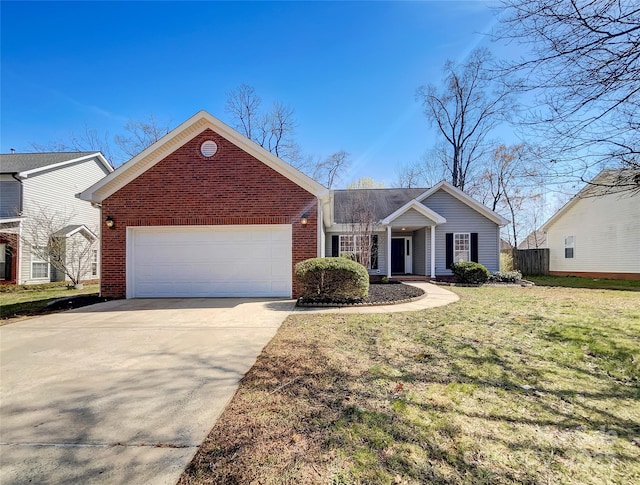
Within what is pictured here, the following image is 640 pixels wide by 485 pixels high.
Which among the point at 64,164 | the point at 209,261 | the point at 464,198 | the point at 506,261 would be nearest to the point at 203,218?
the point at 209,261

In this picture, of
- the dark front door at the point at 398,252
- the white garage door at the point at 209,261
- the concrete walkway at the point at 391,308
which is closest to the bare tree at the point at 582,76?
the concrete walkway at the point at 391,308

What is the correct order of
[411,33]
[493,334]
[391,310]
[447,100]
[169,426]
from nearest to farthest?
[169,426], [493,334], [391,310], [411,33], [447,100]

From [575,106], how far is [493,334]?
3.61 metres

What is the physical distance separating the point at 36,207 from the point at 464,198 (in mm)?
22355

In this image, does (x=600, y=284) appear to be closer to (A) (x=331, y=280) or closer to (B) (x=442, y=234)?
(B) (x=442, y=234)

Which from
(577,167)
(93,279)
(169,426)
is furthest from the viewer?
(93,279)

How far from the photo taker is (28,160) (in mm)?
17609

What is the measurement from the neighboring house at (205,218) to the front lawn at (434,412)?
186 inches

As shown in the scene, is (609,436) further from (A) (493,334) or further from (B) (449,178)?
(B) (449,178)

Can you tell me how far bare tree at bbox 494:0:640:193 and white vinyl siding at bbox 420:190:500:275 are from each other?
11618 millimetres

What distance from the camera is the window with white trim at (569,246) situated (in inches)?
782

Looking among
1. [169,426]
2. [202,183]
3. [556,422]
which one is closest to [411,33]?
[202,183]

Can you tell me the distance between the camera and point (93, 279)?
17875mm

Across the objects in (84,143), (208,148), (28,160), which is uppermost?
(84,143)
